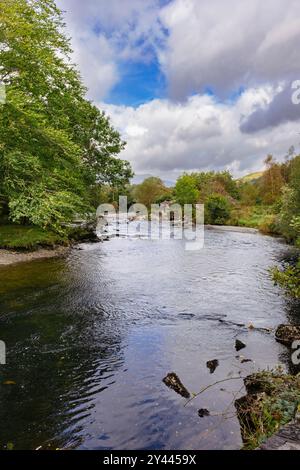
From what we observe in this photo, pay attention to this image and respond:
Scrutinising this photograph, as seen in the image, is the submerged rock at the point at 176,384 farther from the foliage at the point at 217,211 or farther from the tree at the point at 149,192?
the tree at the point at 149,192

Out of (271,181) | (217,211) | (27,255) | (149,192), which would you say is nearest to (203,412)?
(27,255)

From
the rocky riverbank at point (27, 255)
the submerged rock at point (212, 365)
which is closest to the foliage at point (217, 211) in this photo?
the rocky riverbank at point (27, 255)

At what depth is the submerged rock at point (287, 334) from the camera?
9.49 metres

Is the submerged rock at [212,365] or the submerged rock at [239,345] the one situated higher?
the submerged rock at [239,345]

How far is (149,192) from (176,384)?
89.7 metres

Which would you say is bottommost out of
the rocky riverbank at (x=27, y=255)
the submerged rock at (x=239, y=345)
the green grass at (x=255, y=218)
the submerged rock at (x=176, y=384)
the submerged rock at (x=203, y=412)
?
the submerged rock at (x=203, y=412)

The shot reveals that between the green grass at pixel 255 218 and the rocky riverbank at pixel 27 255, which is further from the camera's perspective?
the green grass at pixel 255 218

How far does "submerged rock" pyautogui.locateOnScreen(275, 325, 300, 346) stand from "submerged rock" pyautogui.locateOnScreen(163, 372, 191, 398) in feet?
12.0

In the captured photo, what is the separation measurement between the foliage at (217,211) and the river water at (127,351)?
38.7m

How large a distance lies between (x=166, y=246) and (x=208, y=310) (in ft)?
55.7

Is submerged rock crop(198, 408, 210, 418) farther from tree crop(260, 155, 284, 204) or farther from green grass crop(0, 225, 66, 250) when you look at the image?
tree crop(260, 155, 284, 204)

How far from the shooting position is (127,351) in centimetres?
921
